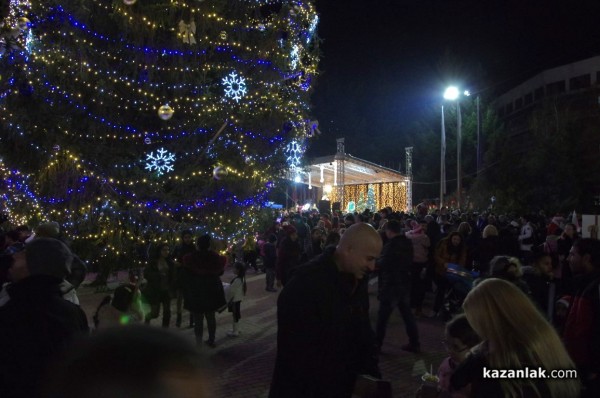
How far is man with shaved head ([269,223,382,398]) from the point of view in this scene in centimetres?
297

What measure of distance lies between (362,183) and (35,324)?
3344cm

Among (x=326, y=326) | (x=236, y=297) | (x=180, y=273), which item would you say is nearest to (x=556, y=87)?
(x=236, y=297)

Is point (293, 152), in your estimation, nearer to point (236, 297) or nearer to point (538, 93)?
point (236, 297)

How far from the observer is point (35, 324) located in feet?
7.82

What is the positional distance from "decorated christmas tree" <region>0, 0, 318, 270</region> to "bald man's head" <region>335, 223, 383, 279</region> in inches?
306

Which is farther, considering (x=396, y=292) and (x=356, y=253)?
(x=396, y=292)

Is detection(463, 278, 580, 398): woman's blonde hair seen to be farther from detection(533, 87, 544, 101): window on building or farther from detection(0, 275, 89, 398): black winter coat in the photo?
detection(533, 87, 544, 101): window on building

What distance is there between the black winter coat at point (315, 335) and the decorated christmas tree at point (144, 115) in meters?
7.94

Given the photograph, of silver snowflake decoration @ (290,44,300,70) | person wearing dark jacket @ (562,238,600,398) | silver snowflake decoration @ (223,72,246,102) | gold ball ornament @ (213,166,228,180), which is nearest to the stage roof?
silver snowflake decoration @ (290,44,300,70)

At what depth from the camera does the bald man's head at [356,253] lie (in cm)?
335

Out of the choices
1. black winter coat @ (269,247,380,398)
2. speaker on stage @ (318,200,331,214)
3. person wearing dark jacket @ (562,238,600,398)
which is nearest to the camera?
Answer: black winter coat @ (269,247,380,398)

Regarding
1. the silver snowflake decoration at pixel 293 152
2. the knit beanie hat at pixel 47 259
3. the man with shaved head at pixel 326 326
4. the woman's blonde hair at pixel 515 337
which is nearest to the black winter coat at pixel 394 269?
the man with shaved head at pixel 326 326

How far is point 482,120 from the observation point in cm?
4884

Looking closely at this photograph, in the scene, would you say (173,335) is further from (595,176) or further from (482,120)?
(482,120)
